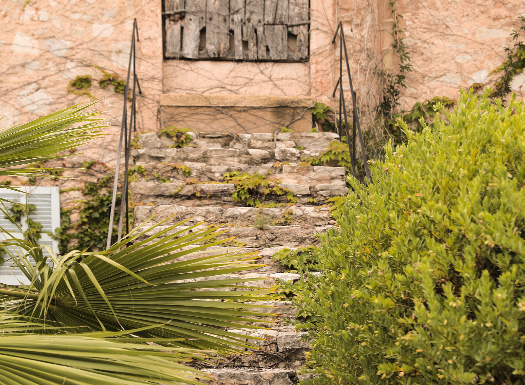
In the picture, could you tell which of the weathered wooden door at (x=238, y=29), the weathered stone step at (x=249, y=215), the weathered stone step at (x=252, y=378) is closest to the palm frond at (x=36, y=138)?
the weathered stone step at (x=252, y=378)

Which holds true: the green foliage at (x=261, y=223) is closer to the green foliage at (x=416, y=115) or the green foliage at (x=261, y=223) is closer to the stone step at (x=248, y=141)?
the stone step at (x=248, y=141)

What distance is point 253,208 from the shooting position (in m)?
3.92

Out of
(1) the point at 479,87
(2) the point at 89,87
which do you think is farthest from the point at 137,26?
(1) the point at 479,87

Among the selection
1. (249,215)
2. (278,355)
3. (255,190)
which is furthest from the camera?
(255,190)

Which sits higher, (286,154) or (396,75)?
(396,75)

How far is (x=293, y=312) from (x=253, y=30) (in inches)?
165

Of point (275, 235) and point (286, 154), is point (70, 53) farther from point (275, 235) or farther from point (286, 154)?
point (275, 235)

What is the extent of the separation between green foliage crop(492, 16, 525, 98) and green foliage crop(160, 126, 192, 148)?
3.64m

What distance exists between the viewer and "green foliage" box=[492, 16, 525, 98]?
5.71 meters

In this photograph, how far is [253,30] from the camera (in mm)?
6129

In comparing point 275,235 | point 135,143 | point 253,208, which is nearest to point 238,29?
point 135,143

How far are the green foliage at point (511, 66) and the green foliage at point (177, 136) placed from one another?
11.9 ft

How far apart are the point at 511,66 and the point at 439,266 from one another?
5.35 meters

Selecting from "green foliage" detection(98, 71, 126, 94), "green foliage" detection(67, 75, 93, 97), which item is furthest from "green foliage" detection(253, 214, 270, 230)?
"green foliage" detection(67, 75, 93, 97)
